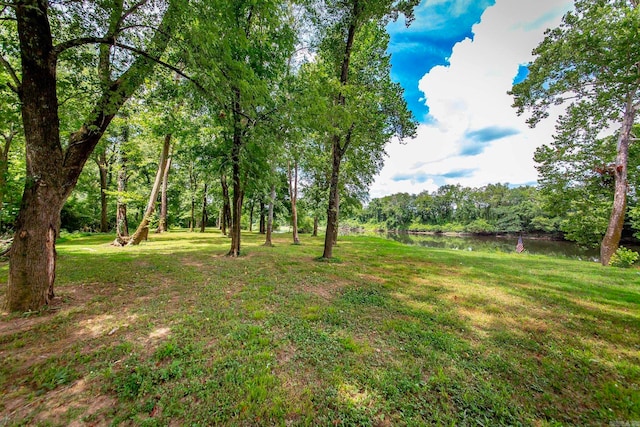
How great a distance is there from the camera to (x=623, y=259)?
9242 mm

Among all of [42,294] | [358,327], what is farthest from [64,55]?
[358,327]

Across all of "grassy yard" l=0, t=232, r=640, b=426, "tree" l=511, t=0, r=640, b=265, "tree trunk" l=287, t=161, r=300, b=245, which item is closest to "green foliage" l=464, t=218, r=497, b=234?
"tree" l=511, t=0, r=640, b=265

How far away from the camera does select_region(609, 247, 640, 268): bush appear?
9169 mm

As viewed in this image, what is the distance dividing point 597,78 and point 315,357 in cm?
1591

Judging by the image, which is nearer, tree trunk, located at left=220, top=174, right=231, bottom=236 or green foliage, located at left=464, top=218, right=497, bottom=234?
tree trunk, located at left=220, top=174, right=231, bottom=236

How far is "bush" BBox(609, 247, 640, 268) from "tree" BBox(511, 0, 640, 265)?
0.26m

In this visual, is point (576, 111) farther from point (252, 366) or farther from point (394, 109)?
point (252, 366)

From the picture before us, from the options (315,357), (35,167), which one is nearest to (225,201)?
(35,167)

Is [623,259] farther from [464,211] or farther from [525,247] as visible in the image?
[464,211]

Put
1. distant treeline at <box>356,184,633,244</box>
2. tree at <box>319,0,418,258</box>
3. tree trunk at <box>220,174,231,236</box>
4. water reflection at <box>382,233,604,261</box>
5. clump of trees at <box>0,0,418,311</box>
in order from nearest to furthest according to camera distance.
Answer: clump of trees at <box>0,0,418,311</box> < tree at <box>319,0,418,258</box> < tree trunk at <box>220,174,231,236</box> < water reflection at <box>382,233,604,261</box> < distant treeline at <box>356,184,633,244</box>

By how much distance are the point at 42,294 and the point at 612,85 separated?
1912 centimetres

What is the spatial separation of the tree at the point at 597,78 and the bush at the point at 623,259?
10.2 inches

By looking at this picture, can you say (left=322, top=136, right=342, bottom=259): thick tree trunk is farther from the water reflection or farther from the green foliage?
the green foliage

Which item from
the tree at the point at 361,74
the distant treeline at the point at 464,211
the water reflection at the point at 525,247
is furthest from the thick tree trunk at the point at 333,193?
the distant treeline at the point at 464,211
